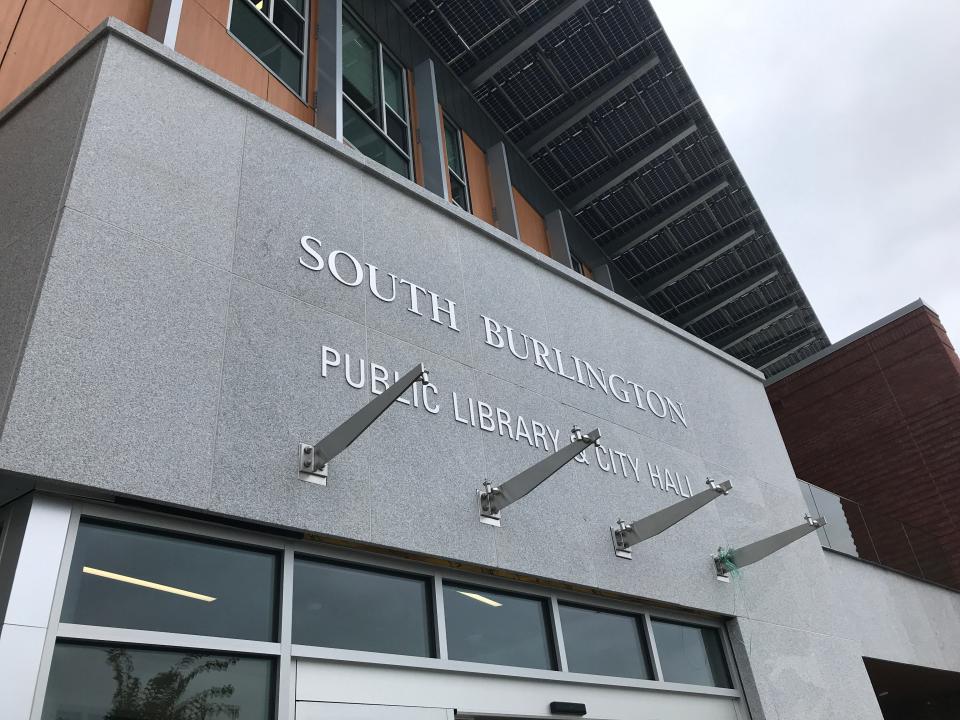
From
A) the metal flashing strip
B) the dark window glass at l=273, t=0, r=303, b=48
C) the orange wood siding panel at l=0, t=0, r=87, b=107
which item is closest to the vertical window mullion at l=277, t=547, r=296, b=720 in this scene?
the orange wood siding panel at l=0, t=0, r=87, b=107

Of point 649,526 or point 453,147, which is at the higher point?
point 453,147

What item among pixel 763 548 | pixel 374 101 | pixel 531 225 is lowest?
pixel 763 548

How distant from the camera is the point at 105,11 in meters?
6.68

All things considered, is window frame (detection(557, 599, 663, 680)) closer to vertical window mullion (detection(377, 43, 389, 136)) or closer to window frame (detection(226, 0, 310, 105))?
window frame (detection(226, 0, 310, 105))

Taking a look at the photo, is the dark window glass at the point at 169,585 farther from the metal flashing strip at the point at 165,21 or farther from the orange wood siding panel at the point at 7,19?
the metal flashing strip at the point at 165,21

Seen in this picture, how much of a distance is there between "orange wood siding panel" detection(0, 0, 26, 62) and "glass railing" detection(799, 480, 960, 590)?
31.8 feet

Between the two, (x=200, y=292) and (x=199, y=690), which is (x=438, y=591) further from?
(x=200, y=292)

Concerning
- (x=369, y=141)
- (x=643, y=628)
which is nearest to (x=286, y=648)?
(x=643, y=628)

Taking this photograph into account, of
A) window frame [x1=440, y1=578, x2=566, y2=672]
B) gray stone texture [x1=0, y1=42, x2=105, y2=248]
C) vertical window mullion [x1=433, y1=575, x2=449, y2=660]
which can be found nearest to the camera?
gray stone texture [x1=0, y1=42, x2=105, y2=248]

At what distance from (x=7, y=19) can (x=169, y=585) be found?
4391 millimetres

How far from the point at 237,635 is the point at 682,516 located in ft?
12.6

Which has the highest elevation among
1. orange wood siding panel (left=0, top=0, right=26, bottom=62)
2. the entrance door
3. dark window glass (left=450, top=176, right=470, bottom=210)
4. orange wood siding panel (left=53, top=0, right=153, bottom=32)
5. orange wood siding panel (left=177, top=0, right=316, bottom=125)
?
dark window glass (left=450, top=176, right=470, bottom=210)

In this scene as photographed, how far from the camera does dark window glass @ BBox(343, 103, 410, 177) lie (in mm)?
9141

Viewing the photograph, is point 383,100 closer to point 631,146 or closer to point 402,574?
point 631,146
